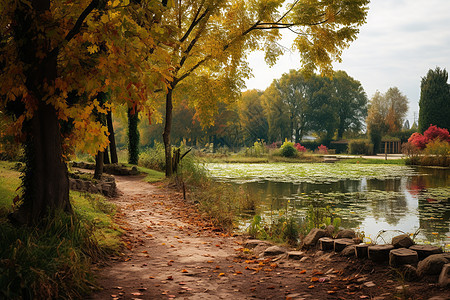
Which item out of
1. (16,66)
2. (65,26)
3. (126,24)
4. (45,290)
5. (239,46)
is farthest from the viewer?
(239,46)

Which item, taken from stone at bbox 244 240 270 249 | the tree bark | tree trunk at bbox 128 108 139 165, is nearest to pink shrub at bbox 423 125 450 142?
tree trunk at bbox 128 108 139 165

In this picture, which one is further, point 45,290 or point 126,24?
point 126,24

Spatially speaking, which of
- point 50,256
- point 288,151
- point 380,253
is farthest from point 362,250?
point 288,151

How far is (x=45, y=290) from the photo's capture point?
3658 millimetres

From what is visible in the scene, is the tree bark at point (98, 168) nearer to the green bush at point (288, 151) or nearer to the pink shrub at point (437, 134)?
the green bush at point (288, 151)

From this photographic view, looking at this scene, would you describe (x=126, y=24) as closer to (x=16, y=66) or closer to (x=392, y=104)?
(x=16, y=66)

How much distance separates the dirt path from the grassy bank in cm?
29

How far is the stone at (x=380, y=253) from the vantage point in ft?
15.8

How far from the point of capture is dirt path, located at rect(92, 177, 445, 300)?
432 cm

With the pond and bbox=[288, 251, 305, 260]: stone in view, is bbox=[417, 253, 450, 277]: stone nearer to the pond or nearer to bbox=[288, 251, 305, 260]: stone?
the pond

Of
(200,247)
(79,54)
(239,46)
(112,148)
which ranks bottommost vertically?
A: (200,247)

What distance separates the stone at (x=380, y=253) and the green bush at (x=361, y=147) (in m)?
41.7

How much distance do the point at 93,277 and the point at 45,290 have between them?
0.88 metres

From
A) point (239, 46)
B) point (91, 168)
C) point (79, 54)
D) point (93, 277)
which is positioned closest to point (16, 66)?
point (79, 54)
